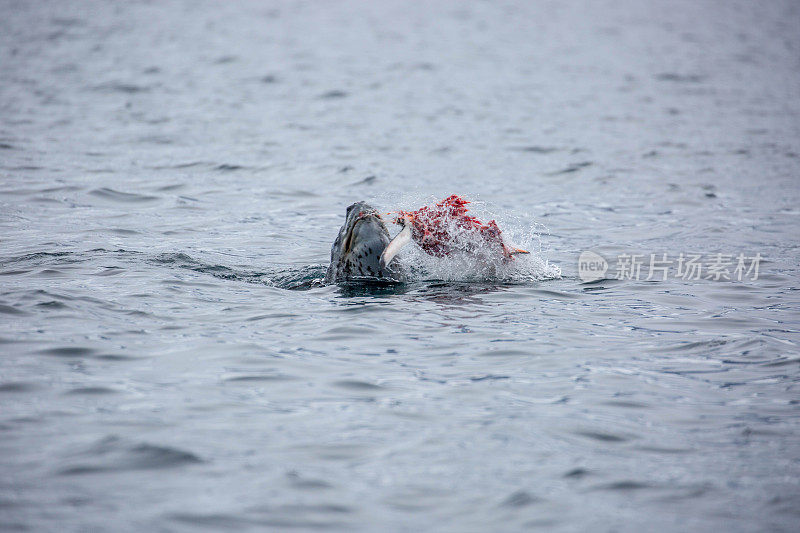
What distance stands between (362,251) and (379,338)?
2.29 metres

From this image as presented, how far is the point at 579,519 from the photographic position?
5.72 meters

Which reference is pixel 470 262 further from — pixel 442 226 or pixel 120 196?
pixel 120 196

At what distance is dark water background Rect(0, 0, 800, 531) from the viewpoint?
236 inches

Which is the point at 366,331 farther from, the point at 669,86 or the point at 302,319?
the point at 669,86

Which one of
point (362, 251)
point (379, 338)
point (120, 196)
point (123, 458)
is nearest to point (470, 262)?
point (362, 251)

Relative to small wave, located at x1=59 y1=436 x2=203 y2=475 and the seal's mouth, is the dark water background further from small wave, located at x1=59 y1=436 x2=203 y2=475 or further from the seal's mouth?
the seal's mouth

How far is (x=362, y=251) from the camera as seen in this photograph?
11.2 m

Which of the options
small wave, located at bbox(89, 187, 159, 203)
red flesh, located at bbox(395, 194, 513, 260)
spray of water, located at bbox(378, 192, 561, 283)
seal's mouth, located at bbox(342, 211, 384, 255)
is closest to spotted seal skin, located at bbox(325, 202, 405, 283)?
seal's mouth, located at bbox(342, 211, 384, 255)

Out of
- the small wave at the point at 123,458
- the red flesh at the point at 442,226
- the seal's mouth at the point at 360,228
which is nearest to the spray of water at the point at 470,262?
the red flesh at the point at 442,226

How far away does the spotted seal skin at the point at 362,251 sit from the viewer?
11.2 meters

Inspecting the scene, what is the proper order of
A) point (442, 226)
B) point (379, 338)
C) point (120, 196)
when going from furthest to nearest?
point (120, 196) < point (442, 226) < point (379, 338)

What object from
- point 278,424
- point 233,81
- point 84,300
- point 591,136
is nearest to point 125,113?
point 233,81

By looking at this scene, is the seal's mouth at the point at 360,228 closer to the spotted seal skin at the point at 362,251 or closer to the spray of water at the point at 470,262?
the spotted seal skin at the point at 362,251

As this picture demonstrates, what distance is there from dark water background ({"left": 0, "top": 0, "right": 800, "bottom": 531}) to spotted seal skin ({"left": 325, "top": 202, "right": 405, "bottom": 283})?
19.9 inches
